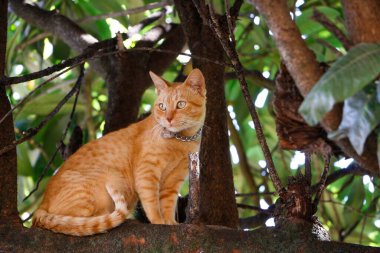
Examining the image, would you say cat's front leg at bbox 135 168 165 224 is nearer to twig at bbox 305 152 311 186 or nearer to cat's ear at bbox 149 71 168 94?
cat's ear at bbox 149 71 168 94

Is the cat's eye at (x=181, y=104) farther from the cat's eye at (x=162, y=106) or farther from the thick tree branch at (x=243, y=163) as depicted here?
the thick tree branch at (x=243, y=163)

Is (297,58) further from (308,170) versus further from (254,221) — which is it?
(254,221)

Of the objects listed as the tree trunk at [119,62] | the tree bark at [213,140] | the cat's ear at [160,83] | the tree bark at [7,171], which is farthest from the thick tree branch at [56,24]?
the tree bark at [7,171]

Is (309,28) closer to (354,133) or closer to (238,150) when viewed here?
(238,150)

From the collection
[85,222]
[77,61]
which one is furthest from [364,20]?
[77,61]

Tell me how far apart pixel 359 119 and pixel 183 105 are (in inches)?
68.9

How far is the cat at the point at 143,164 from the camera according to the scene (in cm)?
254

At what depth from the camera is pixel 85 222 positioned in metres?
2.09

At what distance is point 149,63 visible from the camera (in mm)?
3527

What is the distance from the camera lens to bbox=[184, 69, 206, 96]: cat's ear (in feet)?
9.39

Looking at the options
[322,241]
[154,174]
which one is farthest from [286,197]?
[154,174]

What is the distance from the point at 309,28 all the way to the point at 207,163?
1121mm

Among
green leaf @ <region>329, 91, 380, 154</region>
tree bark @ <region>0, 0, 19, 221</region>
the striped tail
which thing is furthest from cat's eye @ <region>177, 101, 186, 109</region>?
green leaf @ <region>329, 91, 380, 154</region>

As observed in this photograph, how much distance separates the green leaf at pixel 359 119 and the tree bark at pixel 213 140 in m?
1.31
